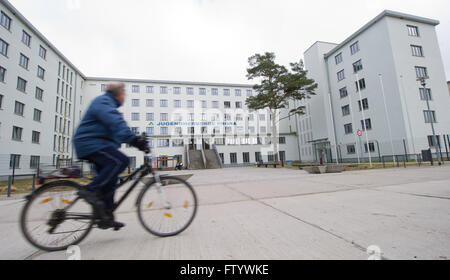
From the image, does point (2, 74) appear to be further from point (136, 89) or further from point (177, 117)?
point (177, 117)

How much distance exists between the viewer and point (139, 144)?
2.14 metres

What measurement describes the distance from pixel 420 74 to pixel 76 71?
4537cm

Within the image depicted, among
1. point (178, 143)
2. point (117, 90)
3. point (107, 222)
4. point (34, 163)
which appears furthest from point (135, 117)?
point (107, 222)

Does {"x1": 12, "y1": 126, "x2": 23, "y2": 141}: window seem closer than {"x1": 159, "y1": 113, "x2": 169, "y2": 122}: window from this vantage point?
Yes

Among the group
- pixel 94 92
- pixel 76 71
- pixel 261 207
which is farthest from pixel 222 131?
pixel 261 207

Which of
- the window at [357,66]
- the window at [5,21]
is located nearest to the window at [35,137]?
the window at [5,21]

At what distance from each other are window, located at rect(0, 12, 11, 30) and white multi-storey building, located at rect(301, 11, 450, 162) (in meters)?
31.8

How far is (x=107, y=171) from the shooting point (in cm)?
197

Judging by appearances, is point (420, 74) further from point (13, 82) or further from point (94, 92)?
point (94, 92)

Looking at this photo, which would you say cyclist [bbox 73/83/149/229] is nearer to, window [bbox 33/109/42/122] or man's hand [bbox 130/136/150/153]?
man's hand [bbox 130/136/150/153]

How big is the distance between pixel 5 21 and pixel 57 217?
2834 centimetres

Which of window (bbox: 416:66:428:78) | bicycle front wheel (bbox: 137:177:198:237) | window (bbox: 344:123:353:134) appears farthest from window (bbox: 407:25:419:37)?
bicycle front wheel (bbox: 137:177:198:237)

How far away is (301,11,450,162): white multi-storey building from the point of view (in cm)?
1995

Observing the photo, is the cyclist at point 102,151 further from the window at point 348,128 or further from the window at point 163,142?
the window at point 163,142
